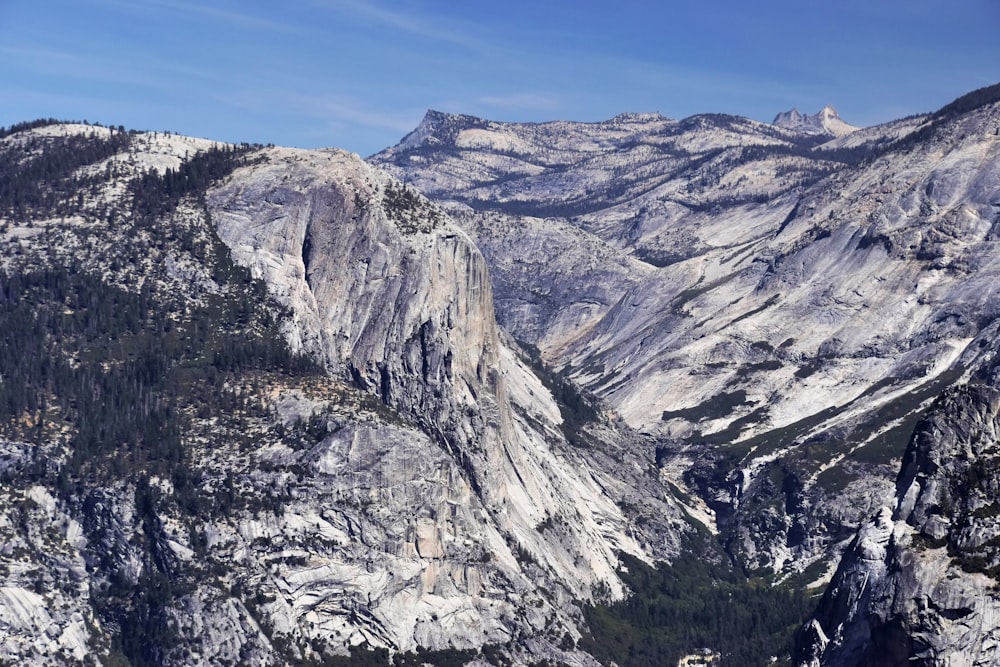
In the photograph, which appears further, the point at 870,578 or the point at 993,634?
the point at 870,578

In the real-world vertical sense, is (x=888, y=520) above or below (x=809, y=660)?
above

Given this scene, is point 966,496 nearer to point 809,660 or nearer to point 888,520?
point 888,520

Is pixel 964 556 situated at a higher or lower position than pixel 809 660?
higher

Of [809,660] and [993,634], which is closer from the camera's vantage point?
[993,634]

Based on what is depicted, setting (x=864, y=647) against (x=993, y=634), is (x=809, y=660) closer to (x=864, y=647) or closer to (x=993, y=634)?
(x=864, y=647)

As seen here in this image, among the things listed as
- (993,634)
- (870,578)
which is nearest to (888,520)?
(870,578)

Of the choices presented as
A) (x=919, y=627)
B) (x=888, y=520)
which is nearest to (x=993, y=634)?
(x=919, y=627)
